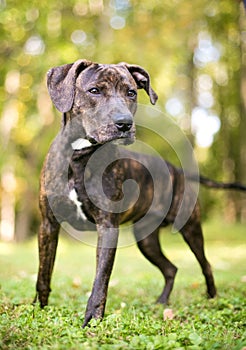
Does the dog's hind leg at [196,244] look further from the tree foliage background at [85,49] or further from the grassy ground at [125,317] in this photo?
the tree foliage background at [85,49]

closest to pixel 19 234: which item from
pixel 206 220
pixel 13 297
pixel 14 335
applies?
pixel 206 220

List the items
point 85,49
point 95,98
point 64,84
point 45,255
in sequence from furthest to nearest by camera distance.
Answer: point 85,49 < point 45,255 < point 64,84 < point 95,98

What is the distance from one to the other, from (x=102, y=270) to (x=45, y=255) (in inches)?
30.5

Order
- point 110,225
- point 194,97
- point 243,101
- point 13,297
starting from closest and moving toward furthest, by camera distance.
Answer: point 110,225 → point 13,297 → point 243,101 → point 194,97

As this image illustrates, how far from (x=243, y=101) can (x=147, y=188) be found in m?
13.1

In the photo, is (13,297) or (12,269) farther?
(12,269)

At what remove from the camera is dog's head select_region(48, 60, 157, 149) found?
→ 417cm

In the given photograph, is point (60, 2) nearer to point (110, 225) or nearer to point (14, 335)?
point (110, 225)

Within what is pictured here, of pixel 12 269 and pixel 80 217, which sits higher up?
pixel 80 217

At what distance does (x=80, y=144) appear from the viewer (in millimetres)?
4520

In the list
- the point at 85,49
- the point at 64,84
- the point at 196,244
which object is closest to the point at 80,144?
the point at 64,84

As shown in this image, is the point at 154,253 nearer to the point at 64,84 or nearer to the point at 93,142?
the point at 93,142

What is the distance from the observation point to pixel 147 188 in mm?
5570

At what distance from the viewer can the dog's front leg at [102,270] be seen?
4012 millimetres
